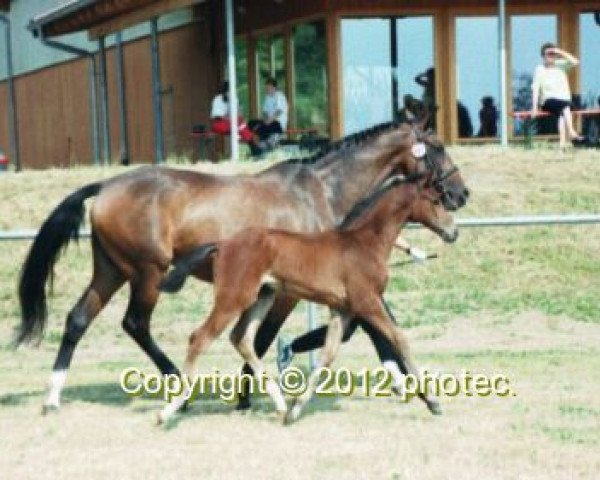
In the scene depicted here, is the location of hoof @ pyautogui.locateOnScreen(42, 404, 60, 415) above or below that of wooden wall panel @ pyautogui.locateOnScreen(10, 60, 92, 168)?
below

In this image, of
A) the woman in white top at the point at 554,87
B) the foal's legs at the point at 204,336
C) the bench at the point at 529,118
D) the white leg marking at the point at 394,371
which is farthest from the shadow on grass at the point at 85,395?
the bench at the point at 529,118

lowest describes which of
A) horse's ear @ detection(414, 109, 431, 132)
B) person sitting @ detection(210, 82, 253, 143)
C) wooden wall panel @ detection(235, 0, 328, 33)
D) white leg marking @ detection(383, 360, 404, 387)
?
white leg marking @ detection(383, 360, 404, 387)

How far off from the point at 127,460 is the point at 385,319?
1881mm

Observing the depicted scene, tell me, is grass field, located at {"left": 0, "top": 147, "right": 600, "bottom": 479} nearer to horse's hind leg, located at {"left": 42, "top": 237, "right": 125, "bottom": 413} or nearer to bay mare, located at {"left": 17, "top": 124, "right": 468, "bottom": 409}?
horse's hind leg, located at {"left": 42, "top": 237, "right": 125, "bottom": 413}

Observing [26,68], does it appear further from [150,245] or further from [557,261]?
[150,245]

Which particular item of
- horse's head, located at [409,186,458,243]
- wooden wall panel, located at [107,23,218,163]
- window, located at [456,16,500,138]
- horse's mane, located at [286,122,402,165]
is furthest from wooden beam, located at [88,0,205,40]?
horse's head, located at [409,186,458,243]

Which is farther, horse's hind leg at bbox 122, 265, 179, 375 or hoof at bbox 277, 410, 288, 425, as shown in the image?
horse's hind leg at bbox 122, 265, 179, 375

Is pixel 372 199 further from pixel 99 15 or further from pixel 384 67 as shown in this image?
pixel 99 15

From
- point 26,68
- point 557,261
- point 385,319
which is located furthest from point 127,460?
point 26,68

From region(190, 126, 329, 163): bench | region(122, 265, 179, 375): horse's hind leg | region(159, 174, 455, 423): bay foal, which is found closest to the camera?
region(159, 174, 455, 423): bay foal

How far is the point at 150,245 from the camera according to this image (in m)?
9.36

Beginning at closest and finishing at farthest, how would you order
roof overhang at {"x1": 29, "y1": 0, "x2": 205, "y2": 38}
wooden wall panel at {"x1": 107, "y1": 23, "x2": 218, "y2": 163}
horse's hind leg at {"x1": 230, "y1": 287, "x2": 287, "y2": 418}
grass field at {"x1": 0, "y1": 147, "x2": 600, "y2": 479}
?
grass field at {"x1": 0, "y1": 147, "x2": 600, "y2": 479}, horse's hind leg at {"x1": 230, "y1": 287, "x2": 287, "y2": 418}, roof overhang at {"x1": 29, "y1": 0, "x2": 205, "y2": 38}, wooden wall panel at {"x1": 107, "y1": 23, "x2": 218, "y2": 163}

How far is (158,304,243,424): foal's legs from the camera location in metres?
8.46

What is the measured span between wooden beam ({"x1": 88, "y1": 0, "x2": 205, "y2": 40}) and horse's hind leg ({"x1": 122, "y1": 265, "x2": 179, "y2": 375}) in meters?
12.2
